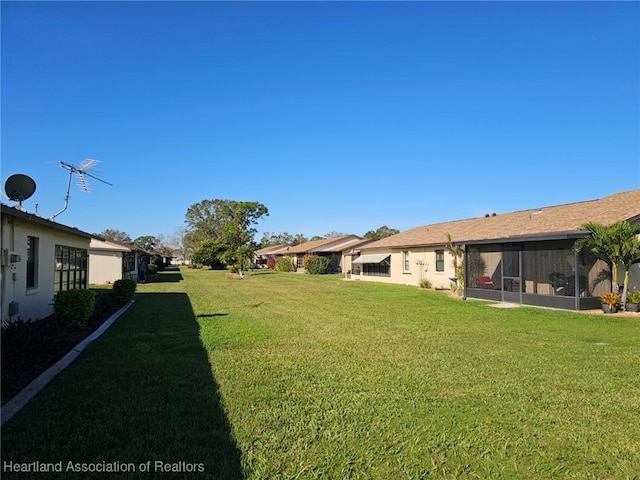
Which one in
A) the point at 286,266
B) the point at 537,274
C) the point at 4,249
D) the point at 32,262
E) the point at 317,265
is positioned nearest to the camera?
the point at 4,249

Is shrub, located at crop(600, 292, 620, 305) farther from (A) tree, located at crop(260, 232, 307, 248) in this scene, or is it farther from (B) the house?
(A) tree, located at crop(260, 232, 307, 248)

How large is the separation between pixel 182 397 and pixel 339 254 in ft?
144

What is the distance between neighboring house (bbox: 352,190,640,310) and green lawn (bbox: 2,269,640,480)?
5.67 meters

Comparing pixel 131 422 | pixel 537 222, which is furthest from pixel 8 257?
pixel 537 222

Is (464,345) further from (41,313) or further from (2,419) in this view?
(41,313)

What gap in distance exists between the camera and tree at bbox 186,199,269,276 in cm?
7200

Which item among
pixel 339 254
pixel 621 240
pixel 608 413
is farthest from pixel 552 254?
pixel 339 254

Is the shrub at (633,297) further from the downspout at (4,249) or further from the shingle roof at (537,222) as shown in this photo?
the downspout at (4,249)

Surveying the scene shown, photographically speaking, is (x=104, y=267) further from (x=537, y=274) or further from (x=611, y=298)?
(x=611, y=298)

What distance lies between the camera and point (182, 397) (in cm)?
513

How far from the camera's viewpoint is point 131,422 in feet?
14.1

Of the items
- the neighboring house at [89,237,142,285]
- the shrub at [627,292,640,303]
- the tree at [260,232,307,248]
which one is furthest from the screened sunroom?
the tree at [260,232,307,248]

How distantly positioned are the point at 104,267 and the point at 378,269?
18.6 metres

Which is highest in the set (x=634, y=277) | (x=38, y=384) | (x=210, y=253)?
(x=210, y=253)
